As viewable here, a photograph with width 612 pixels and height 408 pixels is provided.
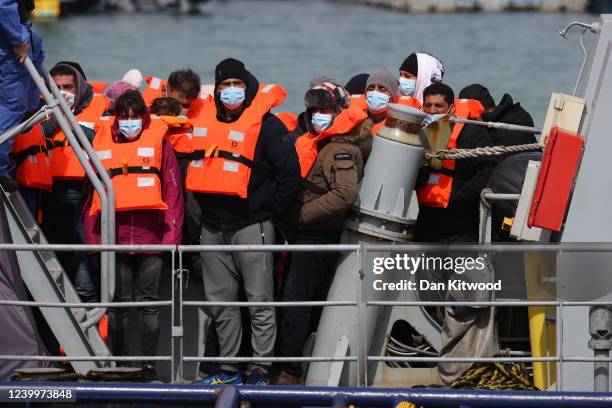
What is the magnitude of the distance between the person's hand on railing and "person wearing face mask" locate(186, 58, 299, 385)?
1.05 metres

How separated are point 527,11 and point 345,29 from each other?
1935 cm

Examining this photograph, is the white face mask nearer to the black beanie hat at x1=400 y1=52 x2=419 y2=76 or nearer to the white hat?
the white hat

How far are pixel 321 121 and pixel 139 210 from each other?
→ 1.17m

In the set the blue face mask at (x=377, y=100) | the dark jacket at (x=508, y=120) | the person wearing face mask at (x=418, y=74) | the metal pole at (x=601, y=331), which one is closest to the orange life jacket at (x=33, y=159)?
the blue face mask at (x=377, y=100)

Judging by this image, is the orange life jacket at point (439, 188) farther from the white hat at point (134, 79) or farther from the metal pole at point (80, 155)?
the white hat at point (134, 79)

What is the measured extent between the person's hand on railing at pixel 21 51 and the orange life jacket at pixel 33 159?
655mm

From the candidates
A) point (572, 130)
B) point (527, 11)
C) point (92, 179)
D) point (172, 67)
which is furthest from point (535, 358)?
point (527, 11)

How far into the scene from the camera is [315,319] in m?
7.14

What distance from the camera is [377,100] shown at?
7.66 metres

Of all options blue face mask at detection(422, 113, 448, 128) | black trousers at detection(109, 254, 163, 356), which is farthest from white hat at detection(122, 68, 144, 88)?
blue face mask at detection(422, 113, 448, 128)

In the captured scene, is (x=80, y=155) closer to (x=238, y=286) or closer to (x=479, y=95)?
(x=238, y=286)

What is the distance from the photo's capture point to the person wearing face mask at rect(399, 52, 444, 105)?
8234 millimetres

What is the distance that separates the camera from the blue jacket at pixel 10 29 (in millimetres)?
6430

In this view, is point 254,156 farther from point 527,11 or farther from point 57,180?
Answer: point 527,11
